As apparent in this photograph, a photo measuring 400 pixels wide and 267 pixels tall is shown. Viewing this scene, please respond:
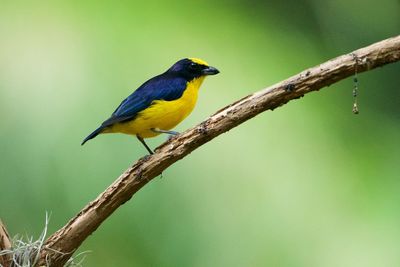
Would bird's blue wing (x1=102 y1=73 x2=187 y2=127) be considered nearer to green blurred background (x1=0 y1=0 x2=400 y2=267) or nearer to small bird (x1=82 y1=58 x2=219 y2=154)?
small bird (x1=82 y1=58 x2=219 y2=154)

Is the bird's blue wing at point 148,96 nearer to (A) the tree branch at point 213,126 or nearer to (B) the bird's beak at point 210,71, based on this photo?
(B) the bird's beak at point 210,71

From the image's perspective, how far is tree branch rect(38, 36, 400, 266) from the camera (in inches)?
72.7

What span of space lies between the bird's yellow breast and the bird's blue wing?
0.02 metres

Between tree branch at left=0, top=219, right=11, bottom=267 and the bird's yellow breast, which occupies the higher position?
the bird's yellow breast

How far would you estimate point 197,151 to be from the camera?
2.71m

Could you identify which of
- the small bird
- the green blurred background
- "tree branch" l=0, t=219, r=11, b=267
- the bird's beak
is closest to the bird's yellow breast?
the small bird

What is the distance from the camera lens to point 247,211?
2713 mm

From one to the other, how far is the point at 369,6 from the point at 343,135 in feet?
1.86

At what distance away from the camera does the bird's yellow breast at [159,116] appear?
2.32 meters

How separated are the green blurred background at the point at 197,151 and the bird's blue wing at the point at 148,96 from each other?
0.82 feet

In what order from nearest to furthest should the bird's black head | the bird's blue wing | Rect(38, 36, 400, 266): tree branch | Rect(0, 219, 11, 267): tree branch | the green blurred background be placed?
Rect(38, 36, 400, 266): tree branch < Rect(0, 219, 11, 267): tree branch < the bird's blue wing < the bird's black head < the green blurred background

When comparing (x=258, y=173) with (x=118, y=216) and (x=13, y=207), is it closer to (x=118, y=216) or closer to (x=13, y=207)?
(x=118, y=216)

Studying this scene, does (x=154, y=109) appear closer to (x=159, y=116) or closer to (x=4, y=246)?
(x=159, y=116)

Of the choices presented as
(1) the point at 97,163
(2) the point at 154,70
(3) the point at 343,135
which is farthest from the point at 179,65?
(3) the point at 343,135
